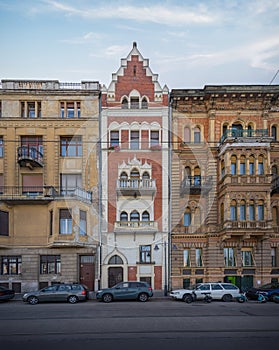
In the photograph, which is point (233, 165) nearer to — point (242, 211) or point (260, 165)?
point (260, 165)

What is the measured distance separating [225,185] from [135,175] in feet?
24.3

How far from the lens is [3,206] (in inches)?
1216

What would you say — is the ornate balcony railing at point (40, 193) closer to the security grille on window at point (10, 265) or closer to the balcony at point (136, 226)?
the balcony at point (136, 226)

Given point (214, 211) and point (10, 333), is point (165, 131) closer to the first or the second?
point (214, 211)

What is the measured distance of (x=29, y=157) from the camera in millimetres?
30844

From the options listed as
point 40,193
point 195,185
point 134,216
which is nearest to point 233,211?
point 195,185

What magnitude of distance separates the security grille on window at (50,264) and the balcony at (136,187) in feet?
24.1

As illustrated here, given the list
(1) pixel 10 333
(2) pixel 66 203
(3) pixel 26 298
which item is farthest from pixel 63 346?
(2) pixel 66 203

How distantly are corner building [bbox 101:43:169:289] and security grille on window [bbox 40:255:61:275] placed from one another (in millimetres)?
3589

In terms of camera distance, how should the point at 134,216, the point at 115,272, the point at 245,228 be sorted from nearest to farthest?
the point at 245,228, the point at 115,272, the point at 134,216

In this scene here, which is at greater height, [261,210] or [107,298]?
[261,210]

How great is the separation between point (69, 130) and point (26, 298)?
14293 mm

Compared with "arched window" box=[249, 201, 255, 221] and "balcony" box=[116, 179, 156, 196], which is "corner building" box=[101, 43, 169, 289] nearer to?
"balcony" box=[116, 179, 156, 196]

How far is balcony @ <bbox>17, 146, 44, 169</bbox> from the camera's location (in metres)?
31.0
